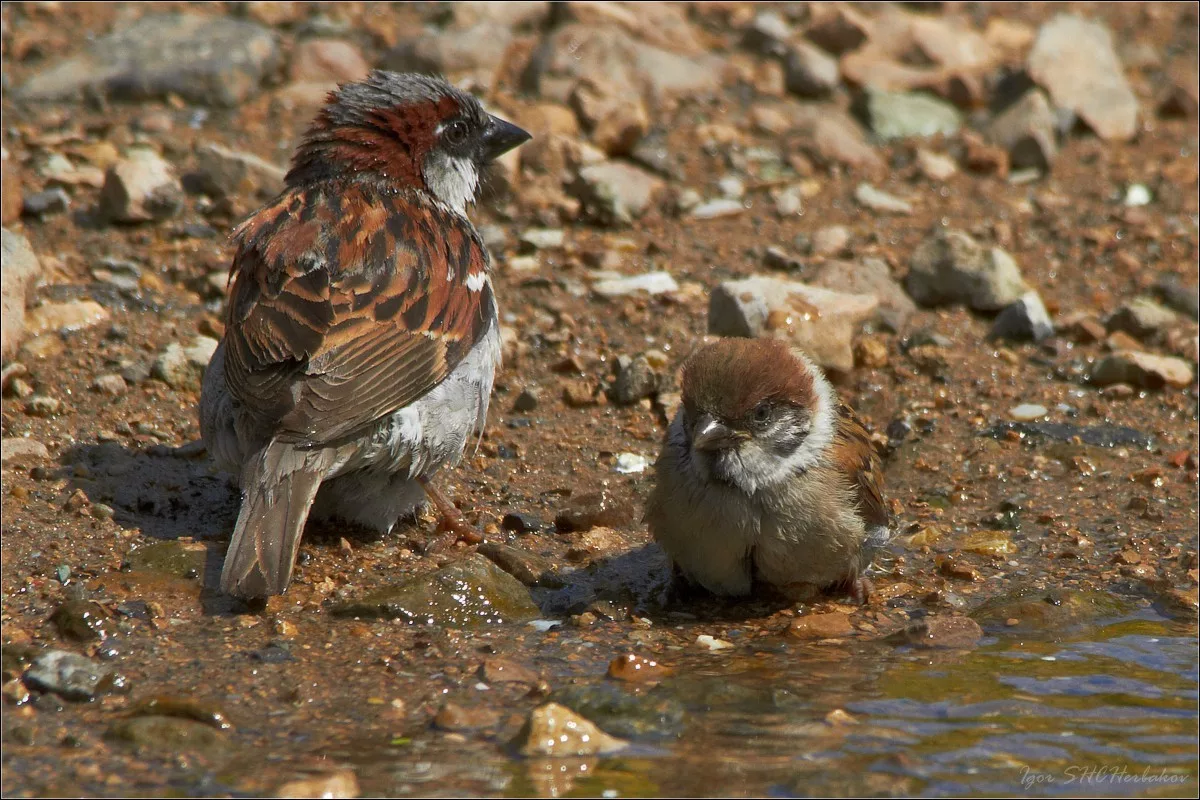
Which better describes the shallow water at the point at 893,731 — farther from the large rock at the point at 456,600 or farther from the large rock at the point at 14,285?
the large rock at the point at 14,285

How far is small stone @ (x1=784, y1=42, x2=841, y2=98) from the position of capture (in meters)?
9.27

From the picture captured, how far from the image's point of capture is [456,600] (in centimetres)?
495

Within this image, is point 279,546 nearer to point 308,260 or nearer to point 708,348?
point 308,260

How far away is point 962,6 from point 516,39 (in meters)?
3.25

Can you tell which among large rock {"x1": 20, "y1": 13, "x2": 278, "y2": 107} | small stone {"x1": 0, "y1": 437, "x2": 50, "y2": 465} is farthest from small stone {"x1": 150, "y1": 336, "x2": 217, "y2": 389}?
large rock {"x1": 20, "y1": 13, "x2": 278, "y2": 107}

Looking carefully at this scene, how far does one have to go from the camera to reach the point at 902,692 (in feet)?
14.5

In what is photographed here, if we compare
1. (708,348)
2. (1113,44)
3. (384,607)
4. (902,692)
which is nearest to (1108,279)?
(1113,44)

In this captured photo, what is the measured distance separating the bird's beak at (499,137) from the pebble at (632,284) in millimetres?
1139

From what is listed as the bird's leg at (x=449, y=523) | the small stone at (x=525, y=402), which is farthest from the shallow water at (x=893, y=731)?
the small stone at (x=525, y=402)

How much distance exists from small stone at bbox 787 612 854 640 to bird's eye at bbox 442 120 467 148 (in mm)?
2486

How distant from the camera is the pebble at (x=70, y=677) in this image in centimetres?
410

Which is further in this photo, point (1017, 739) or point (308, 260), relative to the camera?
point (308, 260)

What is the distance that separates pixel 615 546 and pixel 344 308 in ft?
4.42

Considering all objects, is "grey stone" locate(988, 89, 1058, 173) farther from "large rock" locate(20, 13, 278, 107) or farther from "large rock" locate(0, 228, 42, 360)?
"large rock" locate(0, 228, 42, 360)
